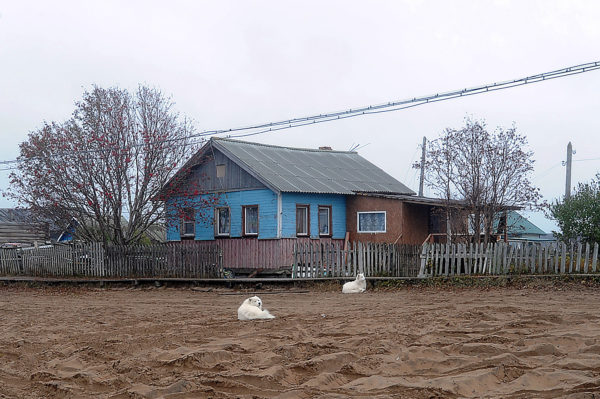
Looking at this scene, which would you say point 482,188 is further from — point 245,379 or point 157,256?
point 245,379

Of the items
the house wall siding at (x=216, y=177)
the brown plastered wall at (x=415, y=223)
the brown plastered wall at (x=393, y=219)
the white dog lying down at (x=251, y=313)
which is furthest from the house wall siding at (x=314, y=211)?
the white dog lying down at (x=251, y=313)

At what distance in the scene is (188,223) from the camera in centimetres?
2878

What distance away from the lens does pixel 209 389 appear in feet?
21.5

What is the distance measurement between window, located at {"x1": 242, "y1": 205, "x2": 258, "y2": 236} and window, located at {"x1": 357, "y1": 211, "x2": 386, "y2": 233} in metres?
4.12

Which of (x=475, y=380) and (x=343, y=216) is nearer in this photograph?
(x=475, y=380)

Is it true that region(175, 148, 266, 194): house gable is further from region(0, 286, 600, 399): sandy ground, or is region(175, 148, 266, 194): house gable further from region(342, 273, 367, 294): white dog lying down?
region(0, 286, 600, 399): sandy ground

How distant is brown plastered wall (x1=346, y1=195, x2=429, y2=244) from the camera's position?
2562 centimetres

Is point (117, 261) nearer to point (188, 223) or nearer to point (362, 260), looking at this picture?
point (188, 223)

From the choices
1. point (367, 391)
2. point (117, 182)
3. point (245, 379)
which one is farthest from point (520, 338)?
point (117, 182)

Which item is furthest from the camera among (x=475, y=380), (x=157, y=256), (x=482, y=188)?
(x=157, y=256)

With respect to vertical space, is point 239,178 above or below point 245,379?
above

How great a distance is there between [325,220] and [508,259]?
32.9 ft

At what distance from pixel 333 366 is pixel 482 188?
14.2 meters

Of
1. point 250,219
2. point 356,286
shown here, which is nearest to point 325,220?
point 250,219
